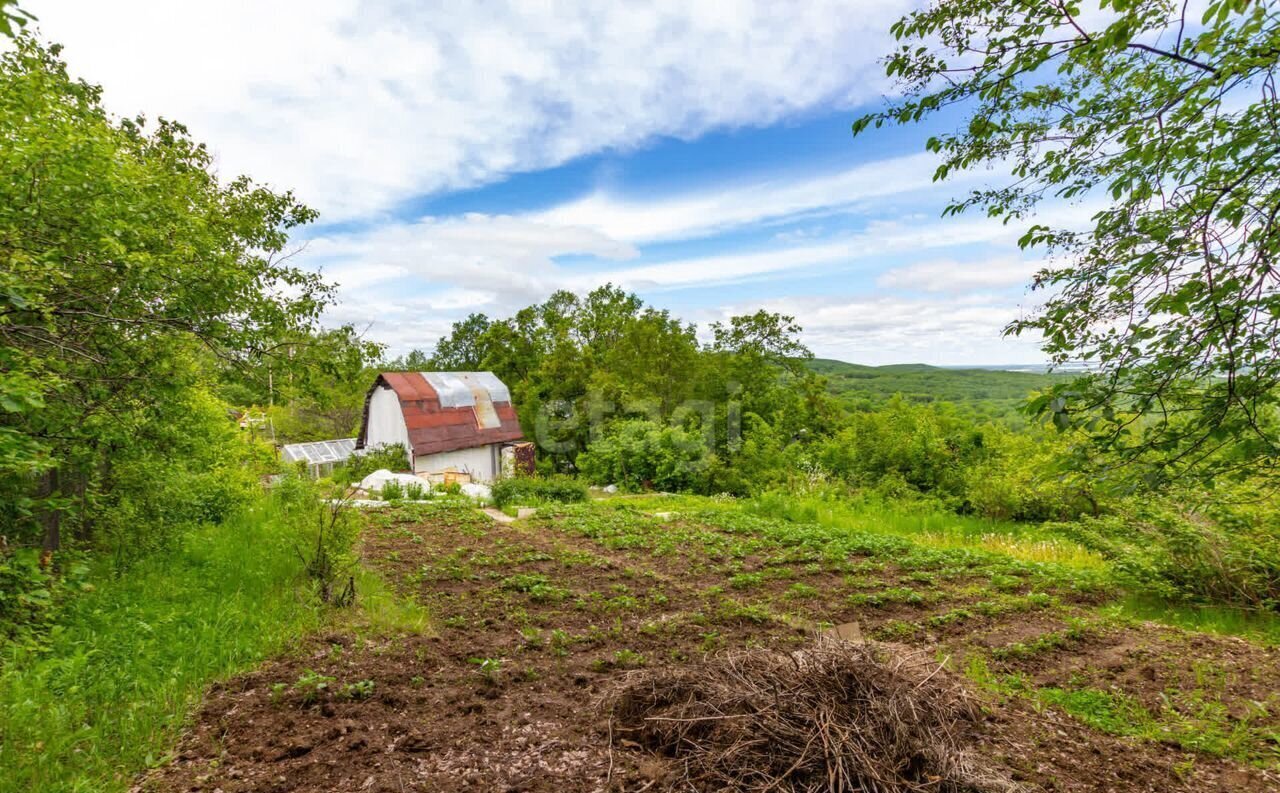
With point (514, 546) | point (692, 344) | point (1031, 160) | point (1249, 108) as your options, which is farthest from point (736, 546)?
point (692, 344)

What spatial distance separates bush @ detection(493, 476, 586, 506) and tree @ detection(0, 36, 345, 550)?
8.26m

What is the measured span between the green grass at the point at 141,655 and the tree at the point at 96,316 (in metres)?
0.88

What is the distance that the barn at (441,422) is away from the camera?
20.6 metres

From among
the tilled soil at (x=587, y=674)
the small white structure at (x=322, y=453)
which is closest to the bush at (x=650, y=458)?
the small white structure at (x=322, y=453)

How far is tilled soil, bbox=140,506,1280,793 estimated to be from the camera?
266cm

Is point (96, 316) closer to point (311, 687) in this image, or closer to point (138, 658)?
point (138, 658)

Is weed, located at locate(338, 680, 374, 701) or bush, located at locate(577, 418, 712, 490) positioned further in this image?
bush, located at locate(577, 418, 712, 490)

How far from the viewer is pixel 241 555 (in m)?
5.86

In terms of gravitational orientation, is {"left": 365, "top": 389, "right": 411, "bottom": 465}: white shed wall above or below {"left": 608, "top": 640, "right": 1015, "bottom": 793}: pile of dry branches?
above

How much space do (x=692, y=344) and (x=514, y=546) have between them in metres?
16.4

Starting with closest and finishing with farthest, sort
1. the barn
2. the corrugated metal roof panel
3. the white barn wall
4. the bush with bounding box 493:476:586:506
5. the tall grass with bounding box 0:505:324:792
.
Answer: the tall grass with bounding box 0:505:324:792
the bush with bounding box 493:476:586:506
the barn
the white barn wall
the corrugated metal roof panel

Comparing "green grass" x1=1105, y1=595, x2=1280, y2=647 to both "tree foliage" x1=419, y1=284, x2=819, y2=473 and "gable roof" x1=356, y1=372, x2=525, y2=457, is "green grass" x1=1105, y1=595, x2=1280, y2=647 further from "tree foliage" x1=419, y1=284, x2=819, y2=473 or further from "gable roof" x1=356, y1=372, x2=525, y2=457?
"gable roof" x1=356, y1=372, x2=525, y2=457

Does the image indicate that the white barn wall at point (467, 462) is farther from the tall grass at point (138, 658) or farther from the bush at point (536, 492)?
the tall grass at point (138, 658)

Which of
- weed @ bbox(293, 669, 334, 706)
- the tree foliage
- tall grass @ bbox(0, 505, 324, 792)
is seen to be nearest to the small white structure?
the tree foliage
